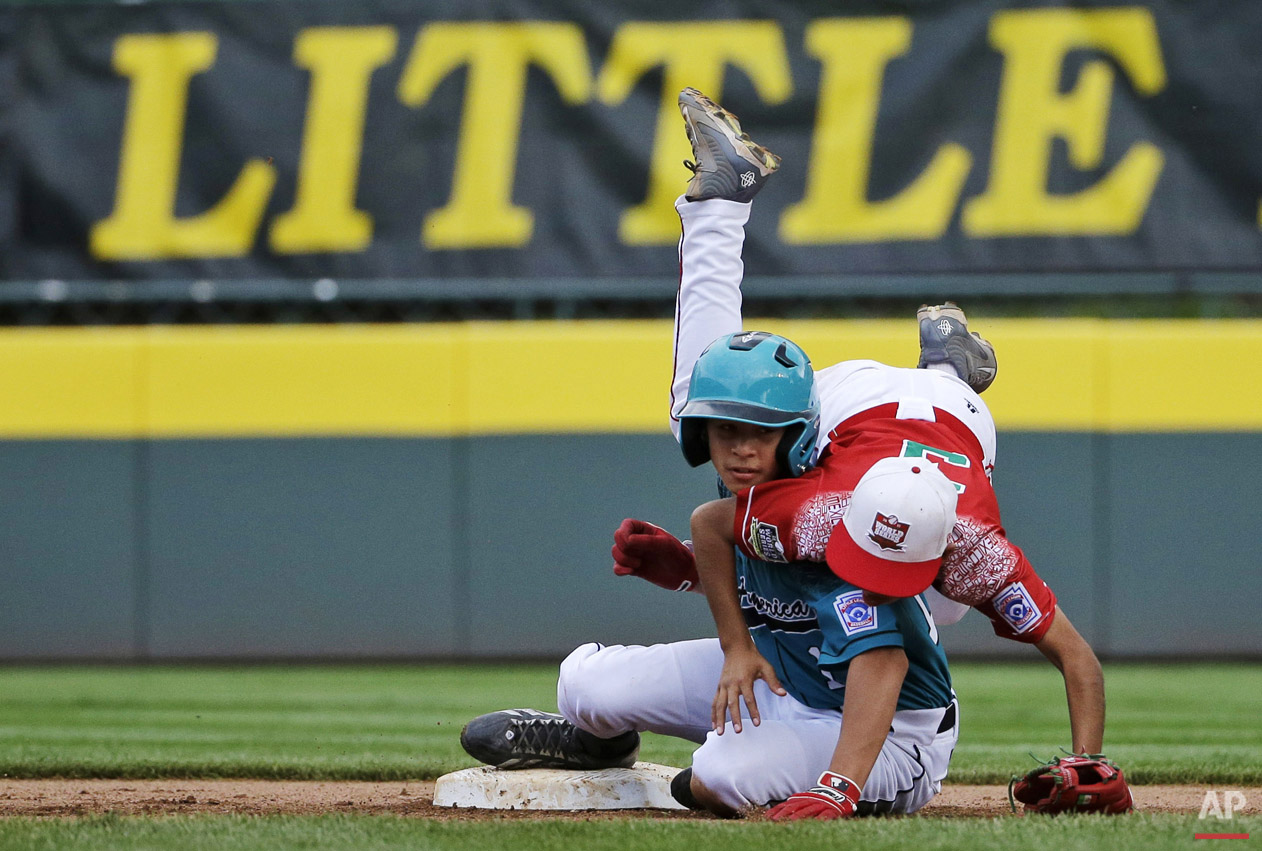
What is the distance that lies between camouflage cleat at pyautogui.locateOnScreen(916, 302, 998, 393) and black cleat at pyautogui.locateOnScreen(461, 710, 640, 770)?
4.05 feet

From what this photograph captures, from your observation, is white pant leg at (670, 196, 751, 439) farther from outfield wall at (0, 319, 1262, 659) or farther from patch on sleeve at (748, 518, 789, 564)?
outfield wall at (0, 319, 1262, 659)

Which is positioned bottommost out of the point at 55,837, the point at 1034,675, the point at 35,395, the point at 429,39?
the point at 1034,675

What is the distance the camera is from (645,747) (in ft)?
17.1

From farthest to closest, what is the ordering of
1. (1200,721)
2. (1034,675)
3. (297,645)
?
1. (297,645)
2. (1034,675)
3. (1200,721)

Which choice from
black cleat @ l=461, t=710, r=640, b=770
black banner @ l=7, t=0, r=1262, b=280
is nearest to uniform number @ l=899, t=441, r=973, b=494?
black cleat @ l=461, t=710, r=640, b=770

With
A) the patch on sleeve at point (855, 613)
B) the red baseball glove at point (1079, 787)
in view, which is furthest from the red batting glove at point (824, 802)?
the red baseball glove at point (1079, 787)

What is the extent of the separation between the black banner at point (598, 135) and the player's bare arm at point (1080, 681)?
4.81 metres

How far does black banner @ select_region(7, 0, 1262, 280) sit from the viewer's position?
7.73 meters

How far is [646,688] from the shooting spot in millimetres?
3469

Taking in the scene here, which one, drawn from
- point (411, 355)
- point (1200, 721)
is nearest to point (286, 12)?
point (411, 355)

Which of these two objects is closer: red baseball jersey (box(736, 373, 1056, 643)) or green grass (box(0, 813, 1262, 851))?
green grass (box(0, 813, 1262, 851))

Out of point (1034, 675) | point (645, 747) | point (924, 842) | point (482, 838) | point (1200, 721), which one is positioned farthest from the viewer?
point (1034, 675)

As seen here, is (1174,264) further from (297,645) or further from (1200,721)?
(297,645)

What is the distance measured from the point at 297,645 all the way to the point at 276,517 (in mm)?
653
